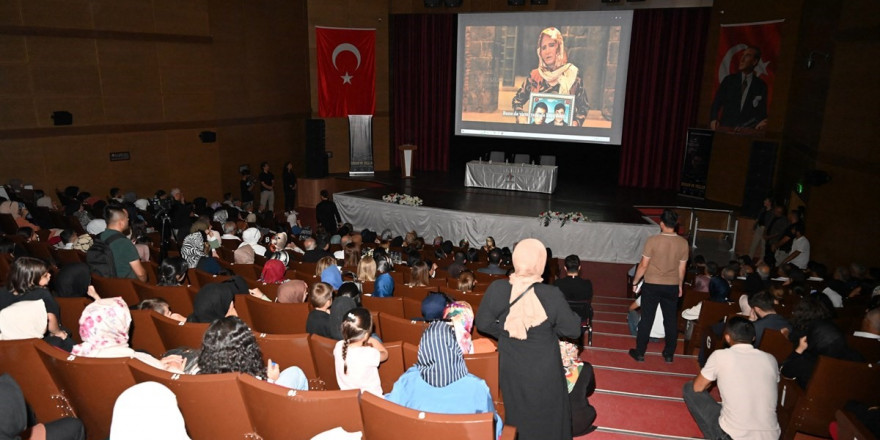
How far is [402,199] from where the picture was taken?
13.4 m

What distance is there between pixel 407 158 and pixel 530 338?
1420cm

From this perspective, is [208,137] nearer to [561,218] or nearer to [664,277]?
[561,218]

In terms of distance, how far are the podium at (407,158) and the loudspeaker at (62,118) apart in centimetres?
829

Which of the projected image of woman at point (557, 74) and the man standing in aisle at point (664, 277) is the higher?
the projected image of woman at point (557, 74)

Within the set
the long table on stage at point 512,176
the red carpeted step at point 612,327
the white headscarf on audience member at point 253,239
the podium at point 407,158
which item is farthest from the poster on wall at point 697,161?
the white headscarf on audience member at point 253,239

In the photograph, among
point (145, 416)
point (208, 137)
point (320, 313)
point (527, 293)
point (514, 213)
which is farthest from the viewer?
point (208, 137)

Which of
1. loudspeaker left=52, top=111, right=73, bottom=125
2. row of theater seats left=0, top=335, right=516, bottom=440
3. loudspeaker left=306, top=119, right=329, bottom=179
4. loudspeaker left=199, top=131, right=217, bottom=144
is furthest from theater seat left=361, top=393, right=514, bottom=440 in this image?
loudspeaker left=306, top=119, right=329, bottom=179

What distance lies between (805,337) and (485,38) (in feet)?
46.2

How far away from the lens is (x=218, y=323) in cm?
310

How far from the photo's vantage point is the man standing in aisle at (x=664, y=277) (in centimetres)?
523

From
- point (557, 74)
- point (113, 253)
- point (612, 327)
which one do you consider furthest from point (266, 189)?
point (612, 327)

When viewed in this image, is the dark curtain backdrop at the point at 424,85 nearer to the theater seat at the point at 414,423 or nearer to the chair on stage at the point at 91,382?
the chair on stage at the point at 91,382

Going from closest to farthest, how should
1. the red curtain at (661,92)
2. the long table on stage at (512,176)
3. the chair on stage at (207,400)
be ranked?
the chair on stage at (207,400)
the long table on stage at (512,176)
the red curtain at (661,92)

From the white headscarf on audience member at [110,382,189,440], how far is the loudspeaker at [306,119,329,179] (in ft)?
43.8
